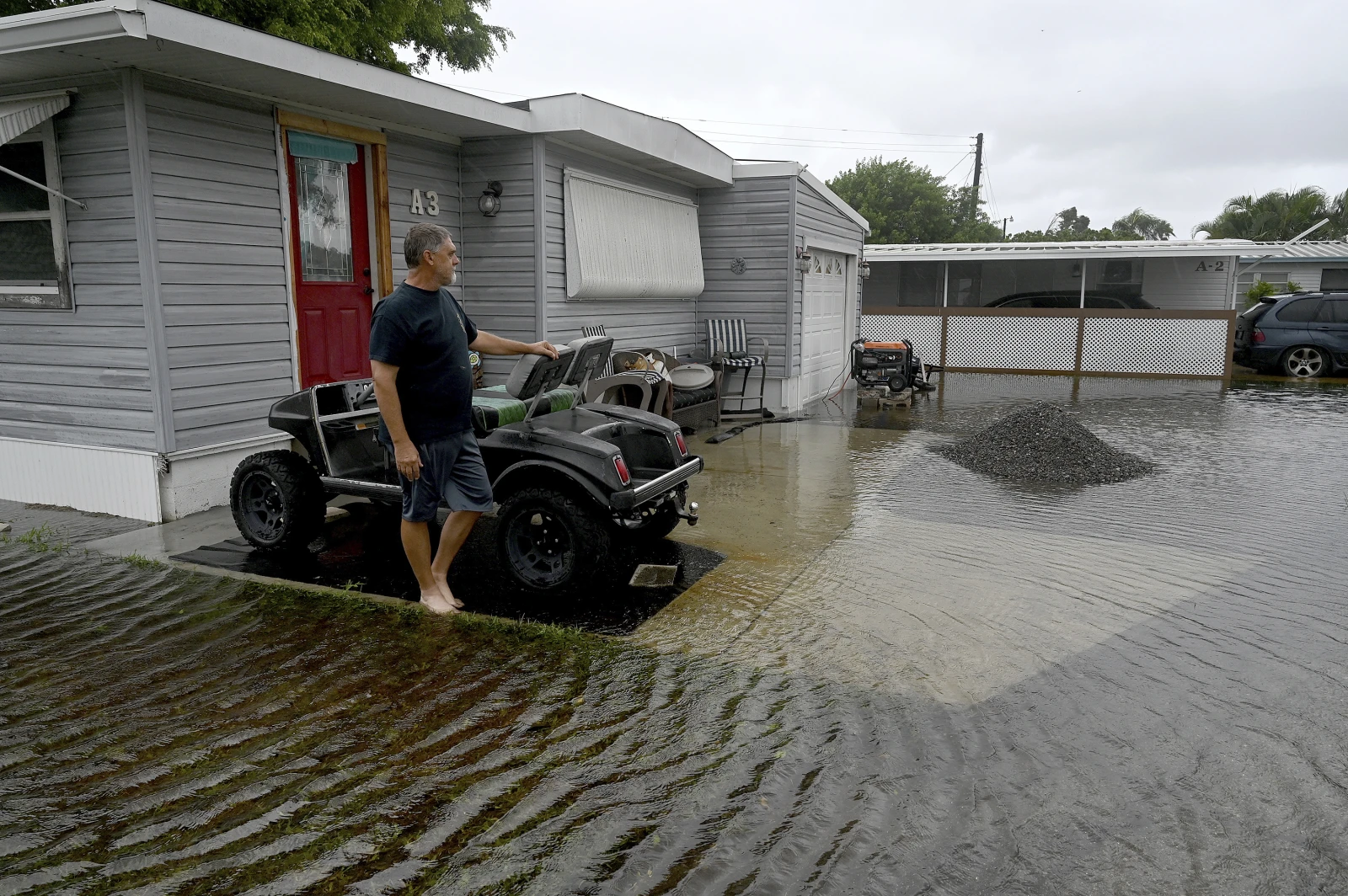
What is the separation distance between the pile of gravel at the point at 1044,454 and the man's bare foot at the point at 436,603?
5.15m

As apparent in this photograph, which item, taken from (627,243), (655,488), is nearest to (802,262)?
(627,243)

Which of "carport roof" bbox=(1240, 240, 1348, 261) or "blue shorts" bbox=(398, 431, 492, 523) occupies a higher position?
"carport roof" bbox=(1240, 240, 1348, 261)

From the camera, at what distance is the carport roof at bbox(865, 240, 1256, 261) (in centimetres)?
1878

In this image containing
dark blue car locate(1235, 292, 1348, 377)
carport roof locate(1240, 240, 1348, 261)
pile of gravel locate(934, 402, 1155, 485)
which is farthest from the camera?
carport roof locate(1240, 240, 1348, 261)

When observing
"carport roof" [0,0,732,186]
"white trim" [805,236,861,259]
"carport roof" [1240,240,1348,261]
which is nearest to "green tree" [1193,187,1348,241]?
"carport roof" [1240,240,1348,261]

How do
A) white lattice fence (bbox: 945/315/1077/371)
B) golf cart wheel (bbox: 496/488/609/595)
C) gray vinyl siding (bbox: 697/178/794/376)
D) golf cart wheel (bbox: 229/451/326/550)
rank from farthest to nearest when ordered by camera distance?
white lattice fence (bbox: 945/315/1077/371) < gray vinyl siding (bbox: 697/178/794/376) < golf cart wheel (bbox: 229/451/326/550) < golf cart wheel (bbox: 496/488/609/595)

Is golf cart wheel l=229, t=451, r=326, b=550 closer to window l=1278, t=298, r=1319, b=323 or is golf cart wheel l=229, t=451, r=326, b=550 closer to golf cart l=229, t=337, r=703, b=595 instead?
golf cart l=229, t=337, r=703, b=595

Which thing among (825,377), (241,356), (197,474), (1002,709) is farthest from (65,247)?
(825,377)

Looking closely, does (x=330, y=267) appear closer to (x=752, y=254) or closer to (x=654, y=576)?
(x=654, y=576)

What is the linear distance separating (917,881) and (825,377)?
12279 millimetres

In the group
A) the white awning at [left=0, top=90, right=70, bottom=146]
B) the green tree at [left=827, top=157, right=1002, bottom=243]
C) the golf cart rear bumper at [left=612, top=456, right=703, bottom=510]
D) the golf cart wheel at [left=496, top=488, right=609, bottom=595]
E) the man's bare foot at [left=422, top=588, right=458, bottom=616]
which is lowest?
the man's bare foot at [left=422, top=588, right=458, bottom=616]

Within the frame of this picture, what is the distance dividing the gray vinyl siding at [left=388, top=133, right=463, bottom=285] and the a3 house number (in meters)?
0.02

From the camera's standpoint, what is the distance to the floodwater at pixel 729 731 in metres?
2.55

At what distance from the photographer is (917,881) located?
8.16ft
